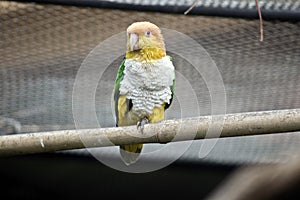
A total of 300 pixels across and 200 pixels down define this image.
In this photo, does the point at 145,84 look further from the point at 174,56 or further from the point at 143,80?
the point at 174,56

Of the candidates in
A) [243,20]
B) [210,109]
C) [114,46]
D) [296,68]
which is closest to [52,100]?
[114,46]

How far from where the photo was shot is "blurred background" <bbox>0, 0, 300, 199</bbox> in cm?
219

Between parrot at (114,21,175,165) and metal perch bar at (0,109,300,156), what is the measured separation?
0.50 m

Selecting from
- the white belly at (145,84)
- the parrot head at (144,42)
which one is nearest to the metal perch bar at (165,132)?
the white belly at (145,84)

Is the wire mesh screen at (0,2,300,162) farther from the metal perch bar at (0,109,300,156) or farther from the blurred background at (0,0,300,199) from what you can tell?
the metal perch bar at (0,109,300,156)

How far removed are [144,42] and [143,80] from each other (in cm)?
20

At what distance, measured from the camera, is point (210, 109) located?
258 cm

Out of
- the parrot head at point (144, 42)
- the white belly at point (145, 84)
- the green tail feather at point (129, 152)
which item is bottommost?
the green tail feather at point (129, 152)

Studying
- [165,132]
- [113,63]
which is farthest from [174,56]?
[165,132]

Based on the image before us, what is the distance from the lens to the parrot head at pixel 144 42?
7.02ft

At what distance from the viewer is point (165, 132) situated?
1.49 meters

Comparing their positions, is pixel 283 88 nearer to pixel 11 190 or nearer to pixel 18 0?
pixel 18 0

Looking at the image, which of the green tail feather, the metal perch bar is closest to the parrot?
the green tail feather

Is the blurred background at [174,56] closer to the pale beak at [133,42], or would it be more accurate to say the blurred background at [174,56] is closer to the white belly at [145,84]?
the pale beak at [133,42]
